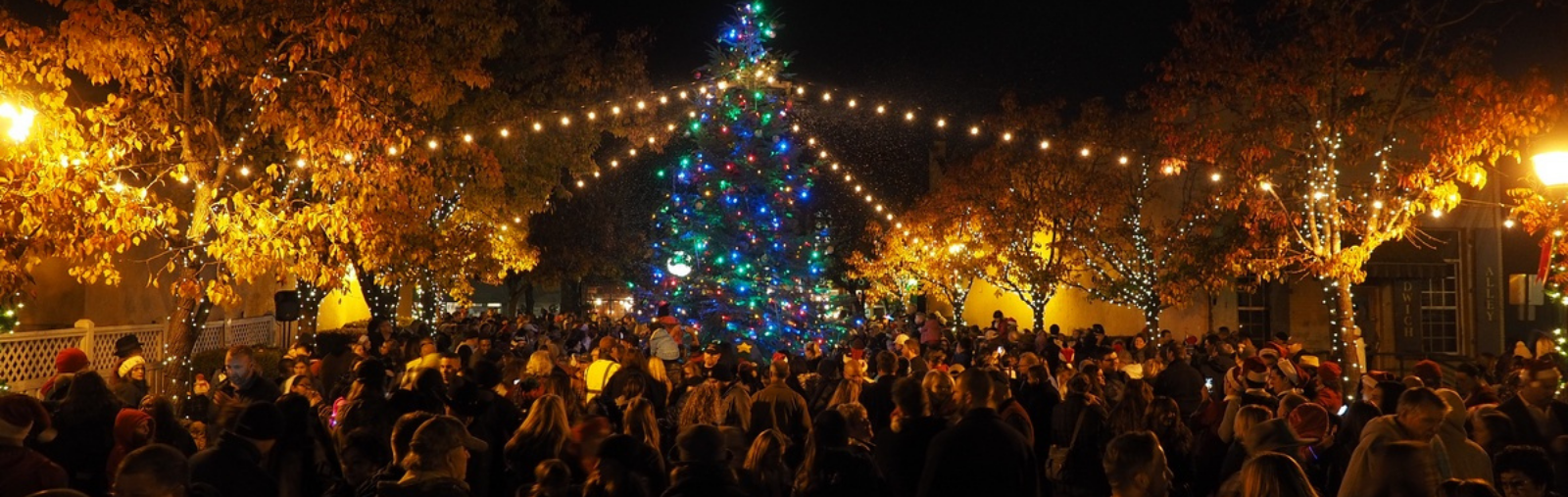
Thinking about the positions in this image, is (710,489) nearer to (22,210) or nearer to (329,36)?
(22,210)

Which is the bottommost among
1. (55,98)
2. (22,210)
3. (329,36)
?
(22,210)

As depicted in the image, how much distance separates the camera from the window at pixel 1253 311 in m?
31.0

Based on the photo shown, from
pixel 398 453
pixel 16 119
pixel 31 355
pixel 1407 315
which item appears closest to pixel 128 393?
pixel 16 119

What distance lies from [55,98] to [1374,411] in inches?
408

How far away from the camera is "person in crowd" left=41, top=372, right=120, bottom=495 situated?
7.52m

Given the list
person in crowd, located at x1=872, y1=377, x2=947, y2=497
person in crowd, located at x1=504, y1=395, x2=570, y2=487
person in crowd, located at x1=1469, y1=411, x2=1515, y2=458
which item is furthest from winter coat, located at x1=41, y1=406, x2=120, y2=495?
person in crowd, located at x1=1469, y1=411, x2=1515, y2=458

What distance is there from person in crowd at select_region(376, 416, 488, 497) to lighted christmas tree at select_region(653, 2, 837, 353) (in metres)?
16.4

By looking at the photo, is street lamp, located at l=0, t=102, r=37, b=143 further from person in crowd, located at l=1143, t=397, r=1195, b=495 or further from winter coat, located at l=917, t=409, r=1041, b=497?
person in crowd, located at l=1143, t=397, r=1195, b=495

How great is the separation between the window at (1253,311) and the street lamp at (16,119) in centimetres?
2707

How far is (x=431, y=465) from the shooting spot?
16.9 ft

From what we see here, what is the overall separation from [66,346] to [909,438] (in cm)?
1344

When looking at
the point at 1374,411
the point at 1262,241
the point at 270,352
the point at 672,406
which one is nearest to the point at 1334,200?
the point at 1262,241

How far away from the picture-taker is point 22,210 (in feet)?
32.8

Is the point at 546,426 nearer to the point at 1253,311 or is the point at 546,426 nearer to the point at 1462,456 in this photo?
the point at 1462,456
